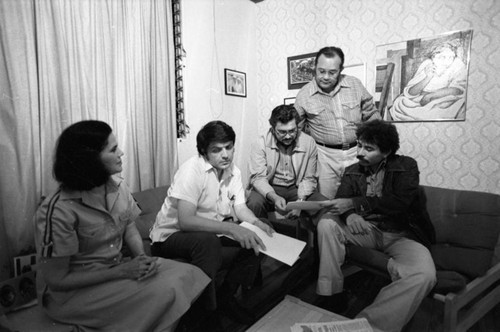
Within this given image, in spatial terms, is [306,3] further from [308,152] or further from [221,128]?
[221,128]

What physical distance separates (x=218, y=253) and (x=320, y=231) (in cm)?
76

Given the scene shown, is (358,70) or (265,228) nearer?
(265,228)

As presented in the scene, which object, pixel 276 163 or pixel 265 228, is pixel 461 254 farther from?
pixel 276 163

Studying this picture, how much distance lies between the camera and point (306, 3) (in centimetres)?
329

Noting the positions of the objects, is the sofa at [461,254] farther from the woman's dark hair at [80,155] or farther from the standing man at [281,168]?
the woman's dark hair at [80,155]

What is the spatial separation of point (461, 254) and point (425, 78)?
154cm

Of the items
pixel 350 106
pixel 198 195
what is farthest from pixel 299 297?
pixel 350 106

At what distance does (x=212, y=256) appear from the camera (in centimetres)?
153

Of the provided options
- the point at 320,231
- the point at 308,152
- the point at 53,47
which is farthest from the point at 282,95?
the point at 53,47

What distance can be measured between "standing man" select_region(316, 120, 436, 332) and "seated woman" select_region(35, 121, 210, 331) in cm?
93

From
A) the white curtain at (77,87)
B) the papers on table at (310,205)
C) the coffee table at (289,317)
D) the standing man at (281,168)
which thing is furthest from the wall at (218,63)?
A: the coffee table at (289,317)

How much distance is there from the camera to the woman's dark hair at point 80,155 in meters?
1.20

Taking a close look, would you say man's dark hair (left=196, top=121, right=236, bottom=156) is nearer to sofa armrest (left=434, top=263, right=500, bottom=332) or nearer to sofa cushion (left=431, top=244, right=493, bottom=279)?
sofa armrest (left=434, top=263, right=500, bottom=332)

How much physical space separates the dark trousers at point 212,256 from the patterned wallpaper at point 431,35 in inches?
78.0
